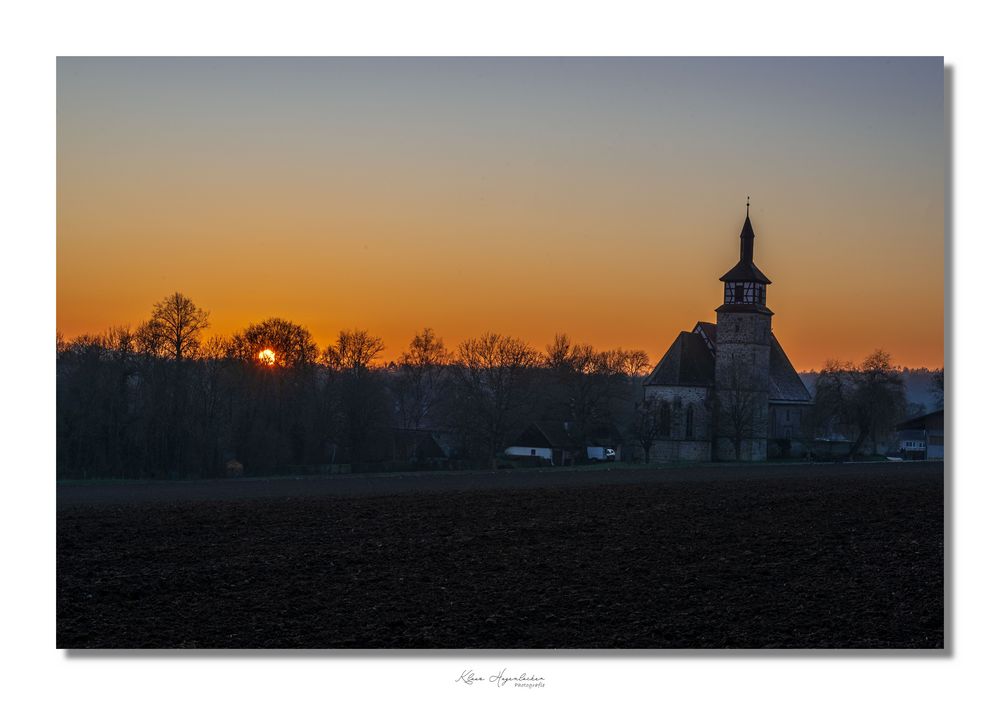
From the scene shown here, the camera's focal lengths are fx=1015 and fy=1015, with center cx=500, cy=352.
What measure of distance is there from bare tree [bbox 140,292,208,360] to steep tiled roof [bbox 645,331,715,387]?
23.7m

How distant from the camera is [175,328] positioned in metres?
18.5

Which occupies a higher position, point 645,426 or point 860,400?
point 860,400

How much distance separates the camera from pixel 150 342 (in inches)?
773

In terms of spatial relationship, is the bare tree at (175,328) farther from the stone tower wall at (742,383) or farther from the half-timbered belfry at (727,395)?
the stone tower wall at (742,383)

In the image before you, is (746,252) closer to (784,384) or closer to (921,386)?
(921,386)

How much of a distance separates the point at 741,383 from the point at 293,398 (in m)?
20.2

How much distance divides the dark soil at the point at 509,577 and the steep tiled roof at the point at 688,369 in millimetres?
25424

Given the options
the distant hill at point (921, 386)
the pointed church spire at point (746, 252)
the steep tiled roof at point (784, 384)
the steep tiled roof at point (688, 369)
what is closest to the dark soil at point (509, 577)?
the distant hill at point (921, 386)

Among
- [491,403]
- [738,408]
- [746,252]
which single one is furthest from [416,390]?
[746,252]

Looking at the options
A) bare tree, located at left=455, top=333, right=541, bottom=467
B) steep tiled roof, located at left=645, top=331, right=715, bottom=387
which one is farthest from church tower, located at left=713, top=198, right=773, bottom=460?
bare tree, located at left=455, top=333, right=541, bottom=467
